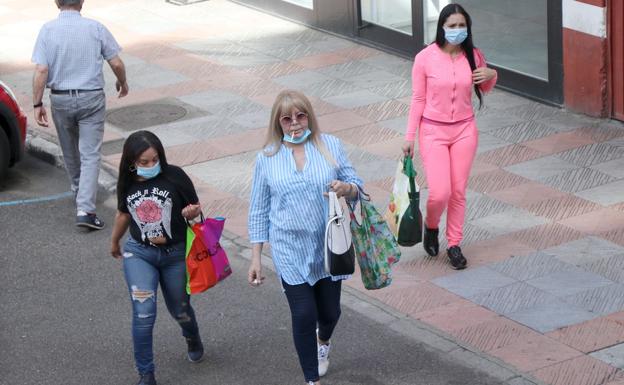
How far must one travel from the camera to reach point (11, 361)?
803 cm

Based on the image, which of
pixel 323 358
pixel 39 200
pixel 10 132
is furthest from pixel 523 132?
pixel 323 358

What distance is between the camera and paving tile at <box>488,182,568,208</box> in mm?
10266

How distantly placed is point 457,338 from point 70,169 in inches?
168

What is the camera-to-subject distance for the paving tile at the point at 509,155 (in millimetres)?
11242

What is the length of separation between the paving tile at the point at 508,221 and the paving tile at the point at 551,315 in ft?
4.62

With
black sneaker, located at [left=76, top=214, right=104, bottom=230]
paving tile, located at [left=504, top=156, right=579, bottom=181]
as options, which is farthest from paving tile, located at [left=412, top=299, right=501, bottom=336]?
black sneaker, located at [left=76, top=214, right=104, bottom=230]

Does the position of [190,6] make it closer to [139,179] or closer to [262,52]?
[262,52]

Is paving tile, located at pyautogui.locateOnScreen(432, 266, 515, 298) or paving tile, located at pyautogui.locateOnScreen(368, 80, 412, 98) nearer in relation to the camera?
paving tile, located at pyautogui.locateOnScreen(432, 266, 515, 298)

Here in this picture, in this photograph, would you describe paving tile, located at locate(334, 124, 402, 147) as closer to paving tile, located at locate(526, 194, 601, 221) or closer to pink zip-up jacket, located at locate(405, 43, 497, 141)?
paving tile, located at locate(526, 194, 601, 221)

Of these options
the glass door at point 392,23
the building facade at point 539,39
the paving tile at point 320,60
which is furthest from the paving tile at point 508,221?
the paving tile at point 320,60

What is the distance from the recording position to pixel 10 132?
11.6 meters

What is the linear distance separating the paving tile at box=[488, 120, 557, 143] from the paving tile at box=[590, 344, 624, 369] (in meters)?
4.36

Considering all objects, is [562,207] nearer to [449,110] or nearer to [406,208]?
[449,110]

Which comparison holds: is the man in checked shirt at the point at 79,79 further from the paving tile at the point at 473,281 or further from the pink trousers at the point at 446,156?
the paving tile at the point at 473,281
